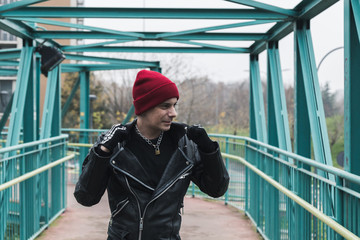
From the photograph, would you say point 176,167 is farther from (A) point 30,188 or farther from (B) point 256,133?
(B) point 256,133

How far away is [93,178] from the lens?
9.13 ft

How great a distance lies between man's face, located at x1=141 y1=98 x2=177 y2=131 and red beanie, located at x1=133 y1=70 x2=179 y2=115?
28 mm

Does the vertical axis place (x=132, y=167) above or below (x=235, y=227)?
above

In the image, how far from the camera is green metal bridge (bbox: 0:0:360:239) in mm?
4238

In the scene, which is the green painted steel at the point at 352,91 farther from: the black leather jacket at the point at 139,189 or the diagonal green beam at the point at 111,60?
the diagonal green beam at the point at 111,60

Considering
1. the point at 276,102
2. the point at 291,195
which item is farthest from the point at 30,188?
the point at 276,102

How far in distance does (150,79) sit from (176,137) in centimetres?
34

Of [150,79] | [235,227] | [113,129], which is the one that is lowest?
[235,227]

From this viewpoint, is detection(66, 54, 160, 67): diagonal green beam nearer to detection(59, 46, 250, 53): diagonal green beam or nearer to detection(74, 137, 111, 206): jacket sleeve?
detection(59, 46, 250, 53): diagonal green beam

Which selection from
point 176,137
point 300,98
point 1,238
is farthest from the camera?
point 300,98

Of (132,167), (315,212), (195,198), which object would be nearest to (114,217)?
(132,167)

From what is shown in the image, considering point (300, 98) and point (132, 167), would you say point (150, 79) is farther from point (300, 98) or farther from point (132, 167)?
point (300, 98)

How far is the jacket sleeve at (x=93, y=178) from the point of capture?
108 inches

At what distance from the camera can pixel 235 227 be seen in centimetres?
829
